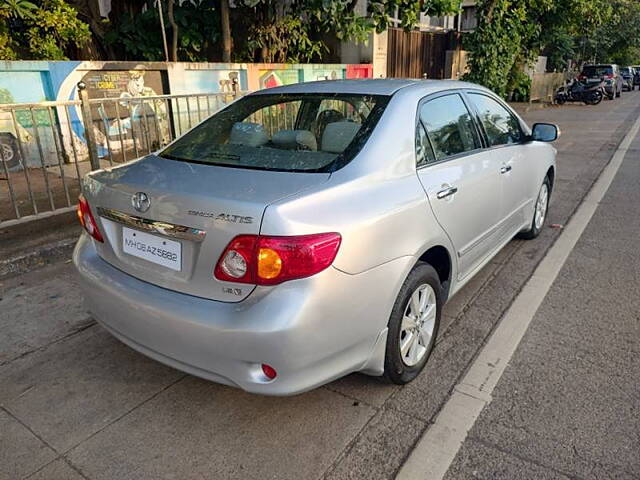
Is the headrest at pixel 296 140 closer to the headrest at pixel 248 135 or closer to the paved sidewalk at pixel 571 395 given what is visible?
the headrest at pixel 248 135

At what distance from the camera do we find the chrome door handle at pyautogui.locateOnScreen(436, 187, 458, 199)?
275cm

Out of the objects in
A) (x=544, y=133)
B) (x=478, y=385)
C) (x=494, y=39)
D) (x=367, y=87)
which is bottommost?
(x=478, y=385)

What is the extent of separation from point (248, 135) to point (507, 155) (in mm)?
2025

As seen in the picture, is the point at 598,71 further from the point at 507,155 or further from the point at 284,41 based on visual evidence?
the point at 507,155

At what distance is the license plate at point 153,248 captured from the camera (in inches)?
87.1

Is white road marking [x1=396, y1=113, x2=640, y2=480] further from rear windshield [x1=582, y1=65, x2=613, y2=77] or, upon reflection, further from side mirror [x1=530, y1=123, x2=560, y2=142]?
rear windshield [x1=582, y1=65, x2=613, y2=77]

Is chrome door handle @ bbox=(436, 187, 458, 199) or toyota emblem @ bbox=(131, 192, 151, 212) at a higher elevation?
toyota emblem @ bbox=(131, 192, 151, 212)

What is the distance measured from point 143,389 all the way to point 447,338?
6.05ft

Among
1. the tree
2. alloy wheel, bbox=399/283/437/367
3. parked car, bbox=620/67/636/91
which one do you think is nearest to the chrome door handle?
alloy wheel, bbox=399/283/437/367

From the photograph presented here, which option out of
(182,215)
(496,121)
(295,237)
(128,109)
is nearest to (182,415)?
(182,215)

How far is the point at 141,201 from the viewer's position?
2.28 metres

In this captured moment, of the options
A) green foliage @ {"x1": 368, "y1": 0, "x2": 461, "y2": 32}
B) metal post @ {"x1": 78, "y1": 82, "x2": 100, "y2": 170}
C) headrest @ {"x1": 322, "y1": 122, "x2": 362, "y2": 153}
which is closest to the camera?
headrest @ {"x1": 322, "y1": 122, "x2": 362, "y2": 153}

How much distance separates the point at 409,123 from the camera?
2721 millimetres

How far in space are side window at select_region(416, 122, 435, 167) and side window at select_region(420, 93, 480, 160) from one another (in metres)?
0.06
